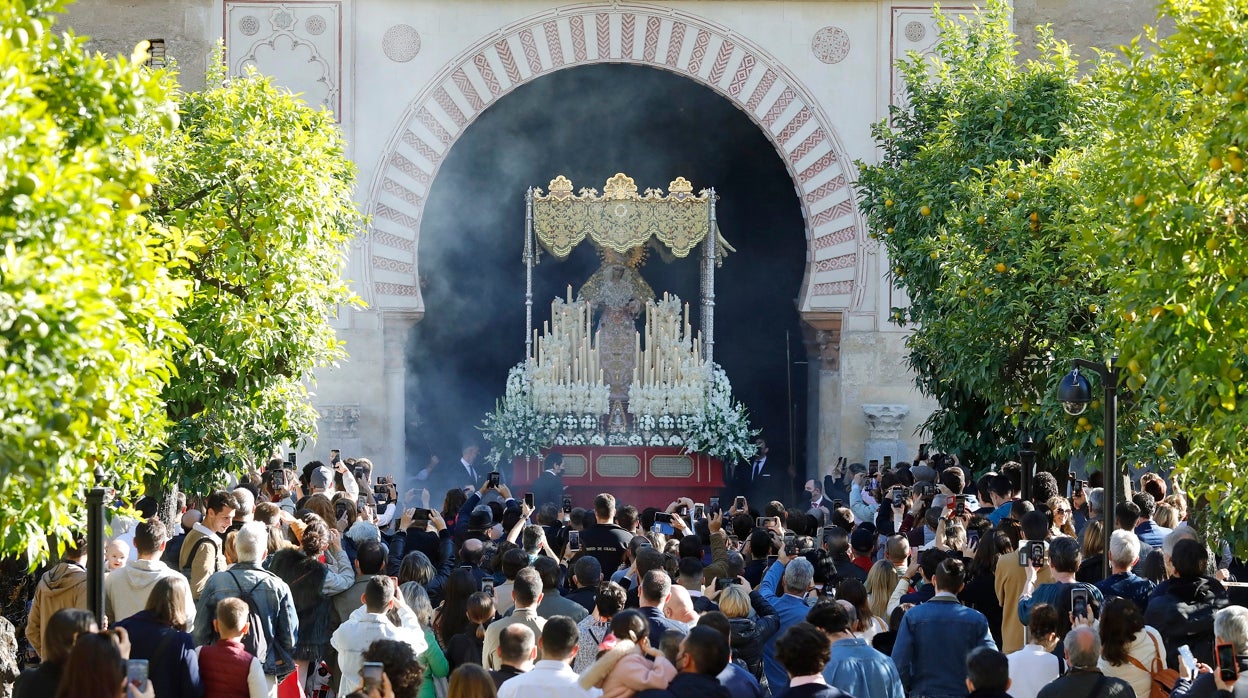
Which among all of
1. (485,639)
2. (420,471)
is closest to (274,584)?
(485,639)

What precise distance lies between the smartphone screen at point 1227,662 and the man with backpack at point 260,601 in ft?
11.7

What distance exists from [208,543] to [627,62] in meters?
10.4

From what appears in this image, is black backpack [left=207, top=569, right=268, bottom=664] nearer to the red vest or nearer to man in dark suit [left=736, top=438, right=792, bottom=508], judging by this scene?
the red vest

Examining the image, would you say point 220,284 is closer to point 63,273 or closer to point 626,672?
point 63,273

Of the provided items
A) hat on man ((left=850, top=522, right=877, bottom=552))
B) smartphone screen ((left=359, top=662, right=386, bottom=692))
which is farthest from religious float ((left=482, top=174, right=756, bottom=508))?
smartphone screen ((left=359, top=662, right=386, bottom=692))

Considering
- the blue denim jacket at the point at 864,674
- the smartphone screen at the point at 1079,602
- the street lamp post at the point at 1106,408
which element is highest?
the street lamp post at the point at 1106,408

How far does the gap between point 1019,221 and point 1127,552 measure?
415cm

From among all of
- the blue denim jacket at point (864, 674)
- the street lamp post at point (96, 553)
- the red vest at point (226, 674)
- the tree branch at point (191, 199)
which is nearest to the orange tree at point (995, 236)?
the blue denim jacket at point (864, 674)

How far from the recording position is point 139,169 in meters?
5.71

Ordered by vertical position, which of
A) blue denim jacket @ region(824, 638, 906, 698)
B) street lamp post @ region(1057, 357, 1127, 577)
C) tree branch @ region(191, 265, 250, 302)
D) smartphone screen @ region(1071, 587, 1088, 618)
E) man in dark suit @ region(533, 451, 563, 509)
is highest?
tree branch @ region(191, 265, 250, 302)

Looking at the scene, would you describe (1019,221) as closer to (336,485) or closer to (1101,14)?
(336,485)

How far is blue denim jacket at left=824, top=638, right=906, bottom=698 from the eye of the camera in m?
6.04

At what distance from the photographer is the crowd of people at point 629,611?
5.61m

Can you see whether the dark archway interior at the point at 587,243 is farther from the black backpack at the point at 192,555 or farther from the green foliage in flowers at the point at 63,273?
the green foliage in flowers at the point at 63,273
